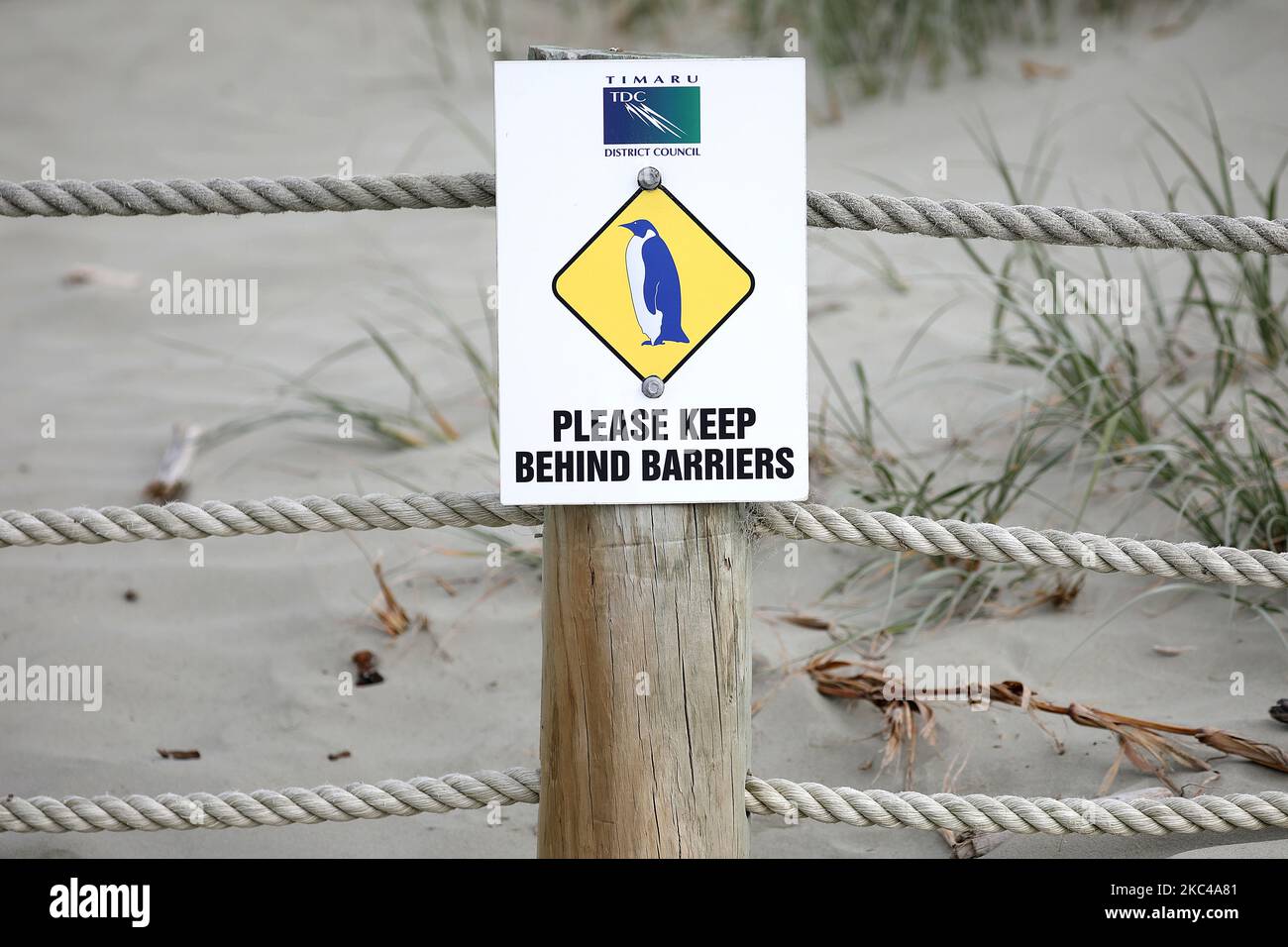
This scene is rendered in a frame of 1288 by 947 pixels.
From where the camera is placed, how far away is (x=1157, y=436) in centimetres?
264

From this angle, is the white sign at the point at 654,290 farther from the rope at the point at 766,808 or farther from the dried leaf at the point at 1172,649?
the dried leaf at the point at 1172,649

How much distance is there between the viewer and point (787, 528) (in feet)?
4.84

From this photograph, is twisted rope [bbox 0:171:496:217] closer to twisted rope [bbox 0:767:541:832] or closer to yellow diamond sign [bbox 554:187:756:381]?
yellow diamond sign [bbox 554:187:756:381]

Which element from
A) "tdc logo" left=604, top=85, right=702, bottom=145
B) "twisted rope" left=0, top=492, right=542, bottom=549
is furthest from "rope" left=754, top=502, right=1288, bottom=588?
"tdc logo" left=604, top=85, right=702, bottom=145

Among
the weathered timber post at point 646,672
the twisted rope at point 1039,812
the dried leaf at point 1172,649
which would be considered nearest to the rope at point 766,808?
the twisted rope at point 1039,812

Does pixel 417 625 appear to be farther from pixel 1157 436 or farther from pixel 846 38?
pixel 846 38

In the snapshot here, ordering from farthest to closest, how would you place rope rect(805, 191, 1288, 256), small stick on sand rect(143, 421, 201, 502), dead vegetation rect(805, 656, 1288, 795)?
small stick on sand rect(143, 421, 201, 502) → dead vegetation rect(805, 656, 1288, 795) → rope rect(805, 191, 1288, 256)

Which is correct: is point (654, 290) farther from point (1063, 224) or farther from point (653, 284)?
point (1063, 224)

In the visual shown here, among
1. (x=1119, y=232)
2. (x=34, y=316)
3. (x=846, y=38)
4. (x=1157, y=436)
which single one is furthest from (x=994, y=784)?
(x=846, y=38)

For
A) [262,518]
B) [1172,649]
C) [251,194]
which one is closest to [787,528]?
[262,518]

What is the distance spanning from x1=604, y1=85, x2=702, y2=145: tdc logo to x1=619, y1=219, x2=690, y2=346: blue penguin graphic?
0.10 metres

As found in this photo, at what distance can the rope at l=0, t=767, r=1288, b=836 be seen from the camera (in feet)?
4.88

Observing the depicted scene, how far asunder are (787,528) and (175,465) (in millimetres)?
2038

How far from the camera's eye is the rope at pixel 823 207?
146 centimetres
